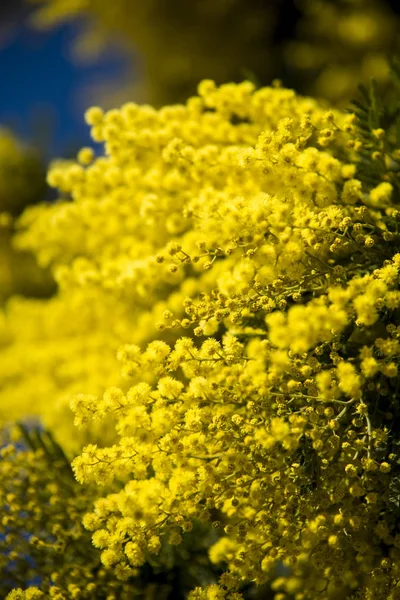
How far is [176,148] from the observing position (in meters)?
0.86

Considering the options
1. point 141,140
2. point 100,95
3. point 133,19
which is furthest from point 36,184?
point 141,140

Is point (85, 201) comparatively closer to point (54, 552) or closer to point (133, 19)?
point (54, 552)

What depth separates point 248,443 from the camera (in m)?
0.63

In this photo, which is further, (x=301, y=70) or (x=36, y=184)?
(x=301, y=70)

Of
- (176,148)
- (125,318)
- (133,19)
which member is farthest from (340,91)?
(176,148)

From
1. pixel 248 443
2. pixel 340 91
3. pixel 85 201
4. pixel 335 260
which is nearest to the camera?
pixel 248 443

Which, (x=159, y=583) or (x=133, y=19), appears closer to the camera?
(x=159, y=583)

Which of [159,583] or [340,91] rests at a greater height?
[340,91]

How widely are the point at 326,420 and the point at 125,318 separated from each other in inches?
26.7

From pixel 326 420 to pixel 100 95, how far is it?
3.19m

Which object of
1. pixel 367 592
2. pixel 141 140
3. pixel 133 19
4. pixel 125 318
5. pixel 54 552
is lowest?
pixel 367 592

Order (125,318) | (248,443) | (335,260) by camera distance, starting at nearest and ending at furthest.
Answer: (248,443) → (335,260) → (125,318)

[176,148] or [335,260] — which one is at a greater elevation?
[176,148]

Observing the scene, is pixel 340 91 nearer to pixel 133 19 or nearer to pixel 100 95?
pixel 133 19
